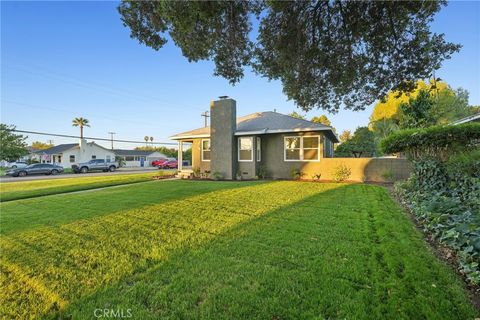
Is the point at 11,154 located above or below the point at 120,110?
below

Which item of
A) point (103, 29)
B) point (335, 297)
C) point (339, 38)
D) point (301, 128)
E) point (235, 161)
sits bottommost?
point (335, 297)

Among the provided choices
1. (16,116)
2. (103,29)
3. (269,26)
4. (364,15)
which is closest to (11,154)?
(16,116)

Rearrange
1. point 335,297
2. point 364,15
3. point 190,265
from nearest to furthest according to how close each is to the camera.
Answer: point 335,297
point 190,265
point 364,15

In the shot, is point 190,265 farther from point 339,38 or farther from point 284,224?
point 339,38

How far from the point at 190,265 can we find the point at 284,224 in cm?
240

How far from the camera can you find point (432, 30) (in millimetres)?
7020

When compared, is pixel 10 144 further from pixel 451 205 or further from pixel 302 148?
pixel 451 205

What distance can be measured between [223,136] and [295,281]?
12.9m

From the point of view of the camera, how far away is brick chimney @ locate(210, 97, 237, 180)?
1492 cm

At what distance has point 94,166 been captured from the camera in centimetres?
3067

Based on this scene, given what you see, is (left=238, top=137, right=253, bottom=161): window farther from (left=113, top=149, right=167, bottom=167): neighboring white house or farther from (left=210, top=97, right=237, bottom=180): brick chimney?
(left=113, top=149, right=167, bottom=167): neighboring white house

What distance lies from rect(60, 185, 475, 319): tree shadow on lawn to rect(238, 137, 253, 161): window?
34.6 feet

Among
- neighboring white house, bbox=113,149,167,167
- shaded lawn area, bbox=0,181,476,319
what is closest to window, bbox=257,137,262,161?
shaded lawn area, bbox=0,181,476,319

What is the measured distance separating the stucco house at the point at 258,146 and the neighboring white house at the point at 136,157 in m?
41.1
